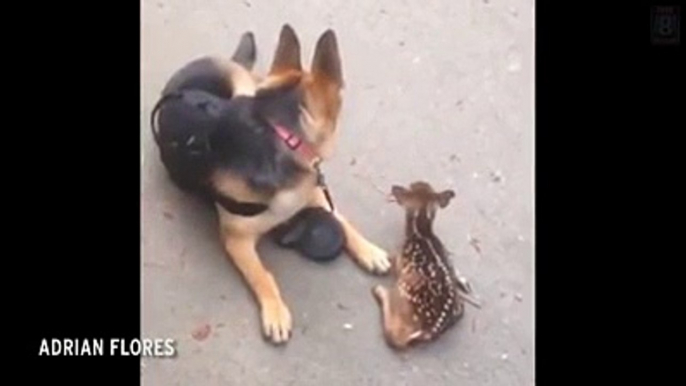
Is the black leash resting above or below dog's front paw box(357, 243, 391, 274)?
above

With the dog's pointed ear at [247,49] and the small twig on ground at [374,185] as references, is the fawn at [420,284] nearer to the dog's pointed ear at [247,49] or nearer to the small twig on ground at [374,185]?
the small twig on ground at [374,185]

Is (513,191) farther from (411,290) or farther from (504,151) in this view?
(411,290)

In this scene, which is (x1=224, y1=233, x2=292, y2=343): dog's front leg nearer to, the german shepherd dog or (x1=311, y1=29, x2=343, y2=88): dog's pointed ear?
the german shepherd dog

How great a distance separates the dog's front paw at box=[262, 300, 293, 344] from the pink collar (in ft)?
0.95

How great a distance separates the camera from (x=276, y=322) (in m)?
2.32

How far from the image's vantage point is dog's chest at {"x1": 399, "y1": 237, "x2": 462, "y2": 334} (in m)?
2.34

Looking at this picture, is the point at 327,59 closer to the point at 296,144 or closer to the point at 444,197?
the point at 296,144

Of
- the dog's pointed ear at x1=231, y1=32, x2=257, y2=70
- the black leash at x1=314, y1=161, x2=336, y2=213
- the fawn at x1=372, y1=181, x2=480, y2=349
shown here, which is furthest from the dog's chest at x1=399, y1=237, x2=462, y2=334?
the dog's pointed ear at x1=231, y1=32, x2=257, y2=70

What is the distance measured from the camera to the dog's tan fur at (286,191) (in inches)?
90.7
